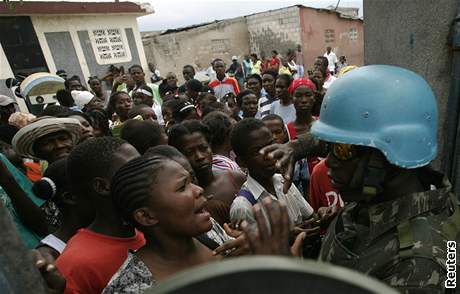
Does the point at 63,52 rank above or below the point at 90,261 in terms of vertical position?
above

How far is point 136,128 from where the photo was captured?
300 cm

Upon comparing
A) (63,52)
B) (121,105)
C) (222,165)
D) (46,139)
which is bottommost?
(222,165)

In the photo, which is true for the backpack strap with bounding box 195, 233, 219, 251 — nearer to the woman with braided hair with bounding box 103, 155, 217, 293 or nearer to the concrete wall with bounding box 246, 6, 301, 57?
the woman with braided hair with bounding box 103, 155, 217, 293

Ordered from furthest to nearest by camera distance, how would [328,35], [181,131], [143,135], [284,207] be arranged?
[328,35], [143,135], [181,131], [284,207]

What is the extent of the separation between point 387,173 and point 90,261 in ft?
4.55

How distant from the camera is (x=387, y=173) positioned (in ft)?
4.40

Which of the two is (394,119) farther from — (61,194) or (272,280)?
(61,194)

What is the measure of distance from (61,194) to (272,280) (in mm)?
1906

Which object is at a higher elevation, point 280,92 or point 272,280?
point 272,280

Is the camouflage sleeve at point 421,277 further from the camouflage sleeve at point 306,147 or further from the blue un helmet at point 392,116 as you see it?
the camouflage sleeve at point 306,147

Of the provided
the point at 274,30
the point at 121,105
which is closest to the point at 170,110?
the point at 121,105

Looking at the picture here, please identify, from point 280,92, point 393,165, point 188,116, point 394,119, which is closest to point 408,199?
point 393,165

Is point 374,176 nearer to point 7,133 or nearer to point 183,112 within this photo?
point 183,112

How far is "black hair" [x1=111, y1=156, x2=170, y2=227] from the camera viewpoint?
139 cm
